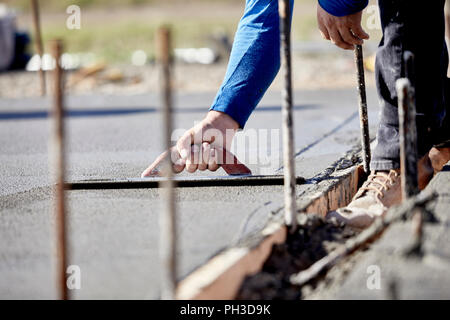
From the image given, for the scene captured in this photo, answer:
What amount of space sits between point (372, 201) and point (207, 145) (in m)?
0.77

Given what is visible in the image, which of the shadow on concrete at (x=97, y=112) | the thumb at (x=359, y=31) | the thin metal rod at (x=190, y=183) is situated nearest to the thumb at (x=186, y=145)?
the thin metal rod at (x=190, y=183)

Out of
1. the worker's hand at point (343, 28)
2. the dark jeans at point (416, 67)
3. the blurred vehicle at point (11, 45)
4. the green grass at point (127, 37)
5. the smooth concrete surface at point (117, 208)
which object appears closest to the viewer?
the smooth concrete surface at point (117, 208)

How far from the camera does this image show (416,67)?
275cm

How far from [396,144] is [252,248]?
38.2 inches

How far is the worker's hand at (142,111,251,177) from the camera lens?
3.01 meters

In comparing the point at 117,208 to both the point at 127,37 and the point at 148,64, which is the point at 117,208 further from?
the point at 127,37

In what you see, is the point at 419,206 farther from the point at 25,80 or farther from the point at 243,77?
the point at 25,80

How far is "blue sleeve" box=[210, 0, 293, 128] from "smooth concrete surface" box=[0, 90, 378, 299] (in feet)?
1.42

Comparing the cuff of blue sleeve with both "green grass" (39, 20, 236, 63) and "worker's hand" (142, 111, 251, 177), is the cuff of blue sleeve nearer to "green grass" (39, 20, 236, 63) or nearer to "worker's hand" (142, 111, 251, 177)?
"worker's hand" (142, 111, 251, 177)

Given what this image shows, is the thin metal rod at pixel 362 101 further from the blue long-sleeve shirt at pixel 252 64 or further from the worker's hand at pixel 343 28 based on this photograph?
the blue long-sleeve shirt at pixel 252 64

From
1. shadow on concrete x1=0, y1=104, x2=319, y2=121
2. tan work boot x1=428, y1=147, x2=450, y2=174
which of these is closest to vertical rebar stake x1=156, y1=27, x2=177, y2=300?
tan work boot x1=428, y1=147, x2=450, y2=174

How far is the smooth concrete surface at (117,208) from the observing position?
1.97m

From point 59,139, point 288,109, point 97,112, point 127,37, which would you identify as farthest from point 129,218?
point 127,37

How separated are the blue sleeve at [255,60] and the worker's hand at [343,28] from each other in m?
0.22
